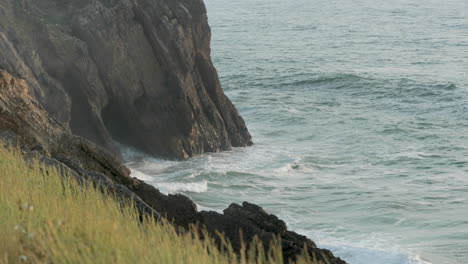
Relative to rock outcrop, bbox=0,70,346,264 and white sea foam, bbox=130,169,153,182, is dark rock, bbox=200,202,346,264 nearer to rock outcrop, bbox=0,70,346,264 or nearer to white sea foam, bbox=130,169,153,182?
rock outcrop, bbox=0,70,346,264

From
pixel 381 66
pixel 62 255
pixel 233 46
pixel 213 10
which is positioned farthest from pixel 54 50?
pixel 213 10

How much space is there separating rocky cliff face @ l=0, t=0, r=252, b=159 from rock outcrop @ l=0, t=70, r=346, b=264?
39.7ft

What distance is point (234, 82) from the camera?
53.2 meters

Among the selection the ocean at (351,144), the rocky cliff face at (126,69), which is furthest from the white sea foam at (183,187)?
the rocky cliff face at (126,69)

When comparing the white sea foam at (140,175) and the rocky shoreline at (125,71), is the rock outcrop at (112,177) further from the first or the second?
the white sea foam at (140,175)

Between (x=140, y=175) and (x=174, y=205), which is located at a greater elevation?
(x=174, y=205)

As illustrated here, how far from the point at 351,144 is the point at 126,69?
37.3 ft

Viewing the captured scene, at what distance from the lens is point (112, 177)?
42.1 feet

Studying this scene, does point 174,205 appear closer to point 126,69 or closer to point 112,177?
point 112,177

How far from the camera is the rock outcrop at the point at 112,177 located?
10633 mm

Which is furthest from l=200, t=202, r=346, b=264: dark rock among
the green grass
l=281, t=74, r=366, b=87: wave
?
l=281, t=74, r=366, b=87: wave

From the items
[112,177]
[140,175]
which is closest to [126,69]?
[140,175]

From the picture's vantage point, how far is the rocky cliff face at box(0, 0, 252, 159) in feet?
91.1

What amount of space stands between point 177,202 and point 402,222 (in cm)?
1375
